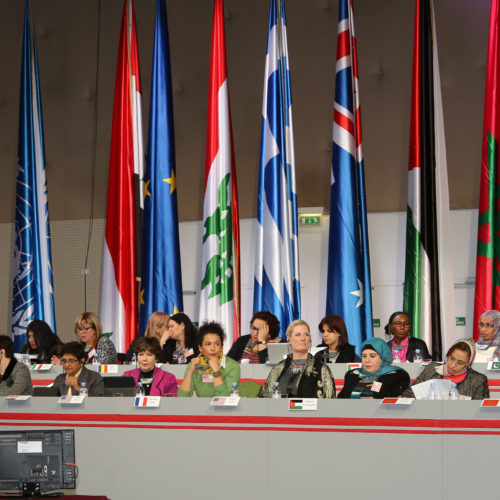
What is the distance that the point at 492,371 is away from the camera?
19.9 feet

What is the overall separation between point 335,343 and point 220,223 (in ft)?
7.44

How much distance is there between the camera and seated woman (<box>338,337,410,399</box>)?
474 centimetres

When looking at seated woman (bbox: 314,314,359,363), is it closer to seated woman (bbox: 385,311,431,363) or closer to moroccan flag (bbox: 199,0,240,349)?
seated woman (bbox: 385,311,431,363)

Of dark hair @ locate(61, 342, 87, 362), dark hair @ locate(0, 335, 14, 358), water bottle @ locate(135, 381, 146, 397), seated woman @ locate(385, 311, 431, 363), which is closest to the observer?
water bottle @ locate(135, 381, 146, 397)

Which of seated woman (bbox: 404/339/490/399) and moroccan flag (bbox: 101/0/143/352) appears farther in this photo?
moroccan flag (bbox: 101/0/143/352)

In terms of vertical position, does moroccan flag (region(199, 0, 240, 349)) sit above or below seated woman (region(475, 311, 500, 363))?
above

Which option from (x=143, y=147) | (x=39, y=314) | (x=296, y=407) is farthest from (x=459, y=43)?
(x=296, y=407)

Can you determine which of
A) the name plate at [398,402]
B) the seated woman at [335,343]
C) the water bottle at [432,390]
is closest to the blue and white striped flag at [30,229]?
the seated woman at [335,343]

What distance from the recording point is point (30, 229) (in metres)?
8.77

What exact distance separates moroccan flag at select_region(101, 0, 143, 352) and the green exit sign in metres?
2.07

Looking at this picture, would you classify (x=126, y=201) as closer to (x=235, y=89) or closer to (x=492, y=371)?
(x=235, y=89)

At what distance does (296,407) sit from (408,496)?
70 centimetres

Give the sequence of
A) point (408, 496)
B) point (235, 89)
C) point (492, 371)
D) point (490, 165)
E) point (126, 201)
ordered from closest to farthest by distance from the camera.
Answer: point (408, 496), point (492, 371), point (490, 165), point (126, 201), point (235, 89)

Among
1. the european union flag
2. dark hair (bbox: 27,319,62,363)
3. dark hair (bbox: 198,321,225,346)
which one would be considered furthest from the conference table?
the european union flag
